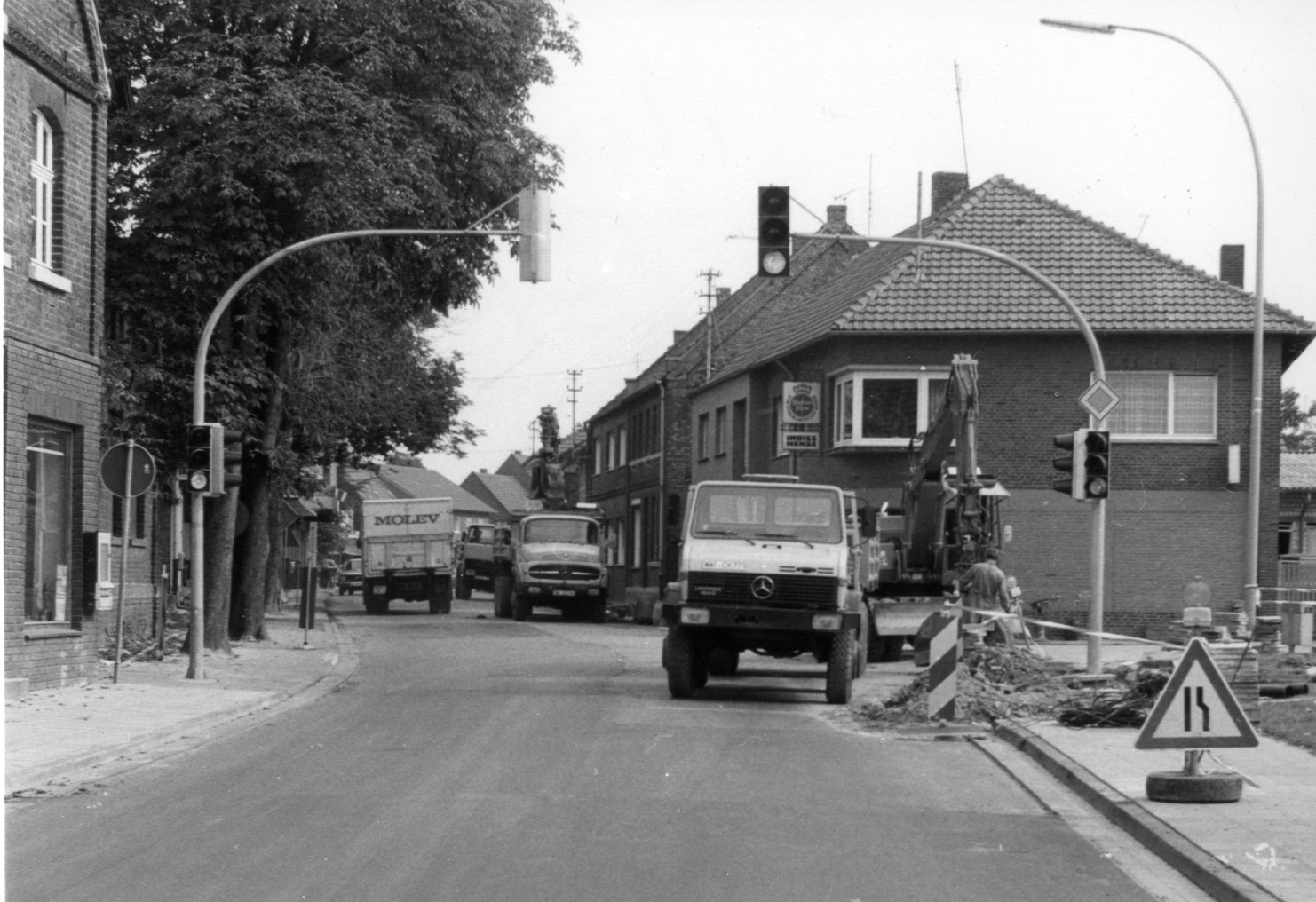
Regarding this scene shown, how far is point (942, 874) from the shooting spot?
27.9 feet

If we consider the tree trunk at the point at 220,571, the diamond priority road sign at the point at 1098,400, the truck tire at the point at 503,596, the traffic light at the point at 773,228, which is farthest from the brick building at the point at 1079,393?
the traffic light at the point at 773,228

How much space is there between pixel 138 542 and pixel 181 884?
23.6 m

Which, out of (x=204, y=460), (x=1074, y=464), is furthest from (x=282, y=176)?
(x=1074, y=464)

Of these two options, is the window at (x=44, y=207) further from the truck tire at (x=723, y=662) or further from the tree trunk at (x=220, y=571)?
the truck tire at (x=723, y=662)

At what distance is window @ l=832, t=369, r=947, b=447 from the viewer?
3691cm

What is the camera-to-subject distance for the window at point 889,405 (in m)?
36.9

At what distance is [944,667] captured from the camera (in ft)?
52.6

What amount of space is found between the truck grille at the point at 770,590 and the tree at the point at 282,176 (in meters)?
8.91

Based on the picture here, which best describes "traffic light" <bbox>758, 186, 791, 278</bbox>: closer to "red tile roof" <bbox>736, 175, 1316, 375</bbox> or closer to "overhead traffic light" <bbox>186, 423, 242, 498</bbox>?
"overhead traffic light" <bbox>186, 423, 242, 498</bbox>

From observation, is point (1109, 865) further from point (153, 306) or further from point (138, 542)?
point (138, 542)

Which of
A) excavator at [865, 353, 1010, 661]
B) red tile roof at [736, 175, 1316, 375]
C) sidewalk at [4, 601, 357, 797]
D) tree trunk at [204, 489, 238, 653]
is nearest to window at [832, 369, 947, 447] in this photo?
red tile roof at [736, 175, 1316, 375]

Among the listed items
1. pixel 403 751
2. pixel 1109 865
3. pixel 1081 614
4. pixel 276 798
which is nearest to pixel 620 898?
pixel 1109 865

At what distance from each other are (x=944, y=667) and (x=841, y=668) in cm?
295

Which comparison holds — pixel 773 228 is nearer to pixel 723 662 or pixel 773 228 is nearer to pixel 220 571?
pixel 723 662
